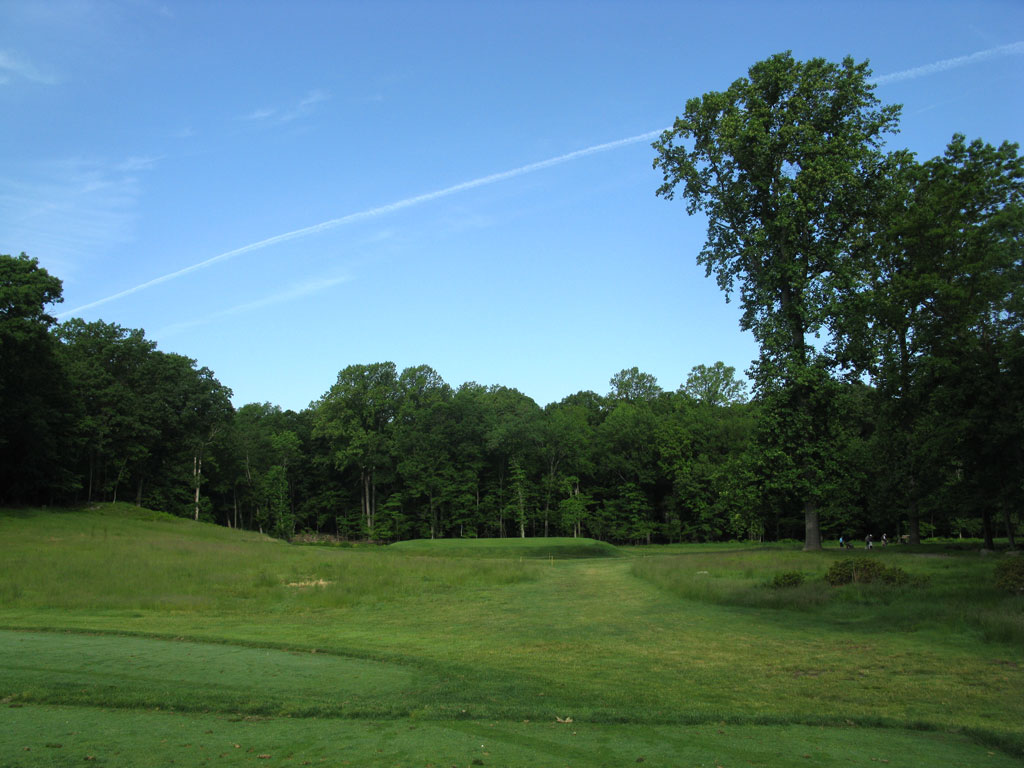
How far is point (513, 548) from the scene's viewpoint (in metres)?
54.2

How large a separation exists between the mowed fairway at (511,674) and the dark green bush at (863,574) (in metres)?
0.97

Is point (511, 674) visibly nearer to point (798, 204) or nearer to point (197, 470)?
point (798, 204)

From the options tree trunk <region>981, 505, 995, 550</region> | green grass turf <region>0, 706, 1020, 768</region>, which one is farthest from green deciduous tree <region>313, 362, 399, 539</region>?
green grass turf <region>0, 706, 1020, 768</region>

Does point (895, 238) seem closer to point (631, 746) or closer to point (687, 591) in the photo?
point (687, 591)

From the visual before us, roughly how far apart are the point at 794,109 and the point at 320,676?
96.0 ft

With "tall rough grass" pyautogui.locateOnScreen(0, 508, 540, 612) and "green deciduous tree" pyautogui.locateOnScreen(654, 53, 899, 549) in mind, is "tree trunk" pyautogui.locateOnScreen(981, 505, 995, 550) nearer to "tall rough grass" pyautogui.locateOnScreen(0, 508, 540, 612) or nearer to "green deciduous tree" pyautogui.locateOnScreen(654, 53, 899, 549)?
"green deciduous tree" pyautogui.locateOnScreen(654, 53, 899, 549)

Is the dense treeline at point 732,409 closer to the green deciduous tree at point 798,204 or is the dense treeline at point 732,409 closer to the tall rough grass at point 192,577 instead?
the green deciduous tree at point 798,204

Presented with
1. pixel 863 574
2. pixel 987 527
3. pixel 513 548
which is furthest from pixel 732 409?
pixel 863 574

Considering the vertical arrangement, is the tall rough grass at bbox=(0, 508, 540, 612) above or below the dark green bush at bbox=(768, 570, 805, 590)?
below

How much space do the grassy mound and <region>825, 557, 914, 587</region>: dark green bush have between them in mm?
31937

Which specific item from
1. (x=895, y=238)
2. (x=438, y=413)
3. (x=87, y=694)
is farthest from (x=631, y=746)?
(x=438, y=413)

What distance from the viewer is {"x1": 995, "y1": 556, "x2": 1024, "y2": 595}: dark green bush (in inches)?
580

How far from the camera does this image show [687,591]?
67.7 ft

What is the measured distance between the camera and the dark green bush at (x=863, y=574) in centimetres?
1770
